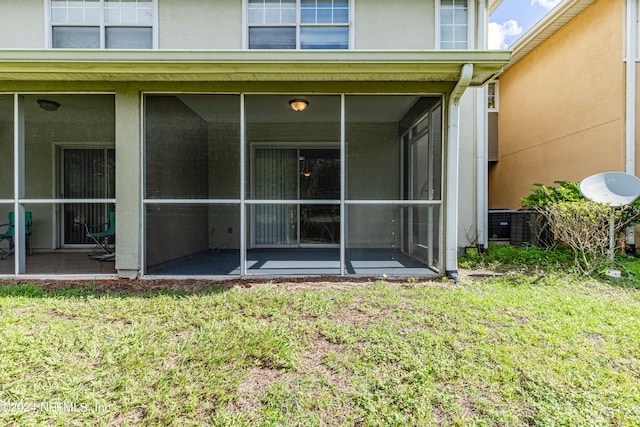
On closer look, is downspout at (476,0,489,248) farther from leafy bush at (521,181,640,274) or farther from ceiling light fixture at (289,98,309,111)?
ceiling light fixture at (289,98,309,111)

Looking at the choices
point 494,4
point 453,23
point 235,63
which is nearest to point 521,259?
point 453,23

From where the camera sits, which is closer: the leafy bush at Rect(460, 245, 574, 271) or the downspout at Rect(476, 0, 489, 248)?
the leafy bush at Rect(460, 245, 574, 271)

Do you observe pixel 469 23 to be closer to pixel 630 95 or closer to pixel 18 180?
pixel 630 95

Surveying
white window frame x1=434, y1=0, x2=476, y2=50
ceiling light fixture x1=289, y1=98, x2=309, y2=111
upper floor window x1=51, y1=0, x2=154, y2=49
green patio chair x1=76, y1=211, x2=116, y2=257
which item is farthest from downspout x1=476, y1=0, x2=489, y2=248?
green patio chair x1=76, y1=211, x2=116, y2=257

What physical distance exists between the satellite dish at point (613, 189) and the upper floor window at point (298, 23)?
469 cm

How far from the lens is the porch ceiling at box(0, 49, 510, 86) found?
3752 mm

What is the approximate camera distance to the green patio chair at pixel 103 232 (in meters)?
5.31

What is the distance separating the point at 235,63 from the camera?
381 cm

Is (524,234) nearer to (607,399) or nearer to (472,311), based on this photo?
(472,311)

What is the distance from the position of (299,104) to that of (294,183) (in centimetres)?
134

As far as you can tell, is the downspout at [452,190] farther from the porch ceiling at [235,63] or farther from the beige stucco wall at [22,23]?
the beige stucco wall at [22,23]

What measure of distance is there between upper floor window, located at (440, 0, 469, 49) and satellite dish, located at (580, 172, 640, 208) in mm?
3146

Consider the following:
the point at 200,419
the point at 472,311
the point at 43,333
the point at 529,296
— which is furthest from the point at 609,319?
the point at 43,333

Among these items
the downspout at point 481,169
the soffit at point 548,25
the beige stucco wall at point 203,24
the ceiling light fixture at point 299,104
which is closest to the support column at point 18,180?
the beige stucco wall at point 203,24
